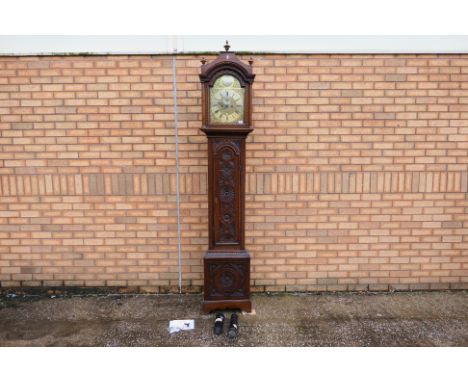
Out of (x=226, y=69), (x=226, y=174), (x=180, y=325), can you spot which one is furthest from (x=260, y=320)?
(x=226, y=69)

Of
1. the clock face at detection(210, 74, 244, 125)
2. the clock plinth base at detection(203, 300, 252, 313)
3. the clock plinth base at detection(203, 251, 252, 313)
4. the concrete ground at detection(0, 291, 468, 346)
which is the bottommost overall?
the concrete ground at detection(0, 291, 468, 346)

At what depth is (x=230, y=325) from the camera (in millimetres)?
3621

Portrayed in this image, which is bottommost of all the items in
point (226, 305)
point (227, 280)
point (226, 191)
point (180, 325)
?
point (180, 325)

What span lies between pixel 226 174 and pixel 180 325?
1.54 meters

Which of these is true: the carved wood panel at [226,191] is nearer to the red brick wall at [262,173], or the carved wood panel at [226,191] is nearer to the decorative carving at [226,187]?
the decorative carving at [226,187]

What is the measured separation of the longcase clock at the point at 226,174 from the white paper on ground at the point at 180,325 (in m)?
0.27

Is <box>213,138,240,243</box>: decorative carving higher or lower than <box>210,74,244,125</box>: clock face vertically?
lower

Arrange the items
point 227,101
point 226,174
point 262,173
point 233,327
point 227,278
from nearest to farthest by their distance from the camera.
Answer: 1. point 233,327
2. point 227,101
3. point 226,174
4. point 227,278
5. point 262,173

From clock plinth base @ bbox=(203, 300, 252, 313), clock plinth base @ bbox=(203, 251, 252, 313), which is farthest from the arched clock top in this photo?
clock plinth base @ bbox=(203, 300, 252, 313)

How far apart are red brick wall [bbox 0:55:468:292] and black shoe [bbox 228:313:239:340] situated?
0.82 m

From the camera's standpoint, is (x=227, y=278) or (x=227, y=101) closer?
(x=227, y=101)

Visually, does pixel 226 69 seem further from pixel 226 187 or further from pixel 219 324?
pixel 219 324

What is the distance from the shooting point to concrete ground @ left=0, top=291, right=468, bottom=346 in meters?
3.51

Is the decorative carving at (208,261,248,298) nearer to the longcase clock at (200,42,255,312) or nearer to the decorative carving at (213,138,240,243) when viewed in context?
the longcase clock at (200,42,255,312)
